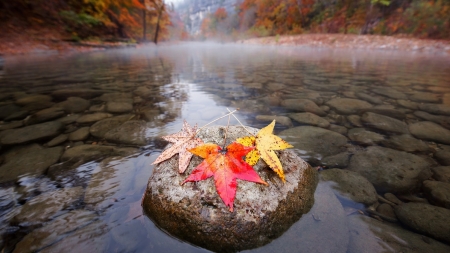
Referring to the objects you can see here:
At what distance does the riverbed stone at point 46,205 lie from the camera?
1.29m

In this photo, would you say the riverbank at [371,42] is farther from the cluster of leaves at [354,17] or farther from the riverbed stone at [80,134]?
the riverbed stone at [80,134]

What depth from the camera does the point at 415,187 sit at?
1.57 meters

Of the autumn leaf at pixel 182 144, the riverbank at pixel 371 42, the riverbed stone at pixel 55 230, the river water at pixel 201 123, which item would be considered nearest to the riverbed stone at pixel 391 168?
the river water at pixel 201 123

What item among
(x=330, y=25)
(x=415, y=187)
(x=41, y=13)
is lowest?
(x=415, y=187)

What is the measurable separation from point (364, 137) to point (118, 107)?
328cm

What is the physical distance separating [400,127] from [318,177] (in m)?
1.66

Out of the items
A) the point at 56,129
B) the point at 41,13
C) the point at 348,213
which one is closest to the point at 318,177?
the point at 348,213

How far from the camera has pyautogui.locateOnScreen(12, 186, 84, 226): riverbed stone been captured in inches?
50.7

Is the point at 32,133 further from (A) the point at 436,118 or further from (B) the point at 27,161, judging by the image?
(A) the point at 436,118

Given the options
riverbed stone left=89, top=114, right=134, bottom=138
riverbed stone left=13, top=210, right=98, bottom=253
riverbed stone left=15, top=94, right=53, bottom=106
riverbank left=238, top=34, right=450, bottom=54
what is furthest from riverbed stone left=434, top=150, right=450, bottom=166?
riverbank left=238, top=34, right=450, bottom=54

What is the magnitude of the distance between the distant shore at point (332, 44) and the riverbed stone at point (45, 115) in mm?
9447

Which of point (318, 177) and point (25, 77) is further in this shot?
point (25, 77)

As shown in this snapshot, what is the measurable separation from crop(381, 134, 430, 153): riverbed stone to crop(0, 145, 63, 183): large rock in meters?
3.16

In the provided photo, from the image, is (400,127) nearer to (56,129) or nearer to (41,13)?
(56,129)
